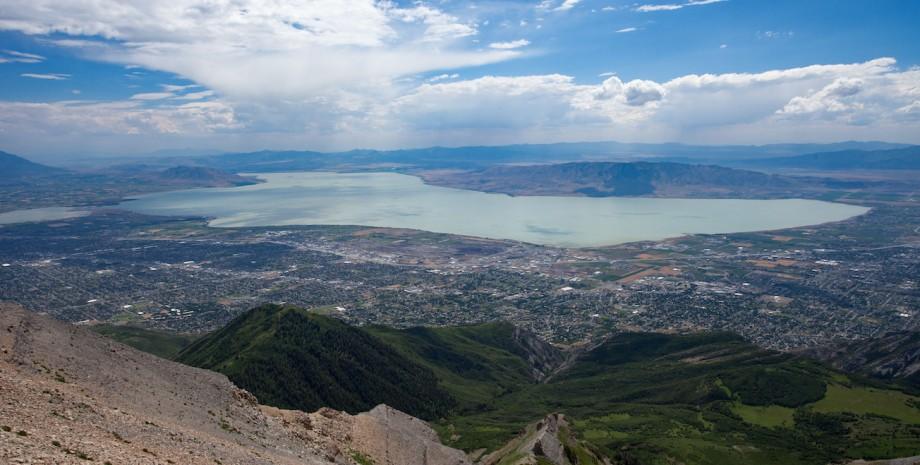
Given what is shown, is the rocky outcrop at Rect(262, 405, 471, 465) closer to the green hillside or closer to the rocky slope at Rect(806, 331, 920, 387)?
the green hillside

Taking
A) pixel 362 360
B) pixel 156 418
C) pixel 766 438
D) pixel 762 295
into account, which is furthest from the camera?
pixel 762 295

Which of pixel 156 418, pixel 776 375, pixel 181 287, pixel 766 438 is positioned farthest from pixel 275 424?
pixel 181 287

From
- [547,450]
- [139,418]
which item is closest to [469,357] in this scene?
[547,450]

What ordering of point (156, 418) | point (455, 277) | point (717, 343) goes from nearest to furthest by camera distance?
point (156, 418), point (717, 343), point (455, 277)

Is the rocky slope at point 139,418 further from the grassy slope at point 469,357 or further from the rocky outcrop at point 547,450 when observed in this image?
the grassy slope at point 469,357

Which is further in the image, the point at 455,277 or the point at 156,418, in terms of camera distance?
the point at 455,277

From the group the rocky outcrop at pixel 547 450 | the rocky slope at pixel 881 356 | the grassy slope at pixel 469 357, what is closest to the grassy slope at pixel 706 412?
the grassy slope at pixel 469 357

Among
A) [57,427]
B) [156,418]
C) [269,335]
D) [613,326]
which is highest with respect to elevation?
[57,427]

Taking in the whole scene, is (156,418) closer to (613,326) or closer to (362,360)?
(362,360)
